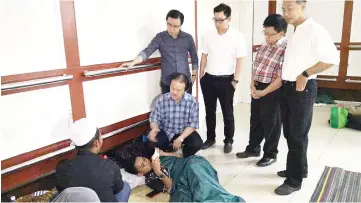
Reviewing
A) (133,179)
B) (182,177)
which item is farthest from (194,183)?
(133,179)

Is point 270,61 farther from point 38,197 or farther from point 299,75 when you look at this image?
point 38,197

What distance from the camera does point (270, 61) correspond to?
2.45 m

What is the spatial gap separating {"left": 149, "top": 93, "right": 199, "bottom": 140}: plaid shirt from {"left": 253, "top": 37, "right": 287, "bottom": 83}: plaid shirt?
585mm

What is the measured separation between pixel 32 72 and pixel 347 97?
4.62 meters

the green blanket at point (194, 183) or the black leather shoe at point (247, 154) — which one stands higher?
the green blanket at point (194, 183)

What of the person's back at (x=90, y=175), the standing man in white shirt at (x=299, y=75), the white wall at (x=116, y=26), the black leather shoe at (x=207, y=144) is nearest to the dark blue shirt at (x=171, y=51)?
the white wall at (x=116, y=26)

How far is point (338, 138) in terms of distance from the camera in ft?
11.0

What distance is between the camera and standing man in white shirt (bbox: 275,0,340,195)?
189 centimetres

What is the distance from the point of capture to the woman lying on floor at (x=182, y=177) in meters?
1.95

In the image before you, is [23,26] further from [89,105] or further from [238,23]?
[238,23]

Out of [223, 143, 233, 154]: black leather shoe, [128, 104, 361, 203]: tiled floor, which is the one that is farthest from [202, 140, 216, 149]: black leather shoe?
[223, 143, 233, 154]: black leather shoe

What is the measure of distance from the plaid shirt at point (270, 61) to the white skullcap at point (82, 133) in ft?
4.64

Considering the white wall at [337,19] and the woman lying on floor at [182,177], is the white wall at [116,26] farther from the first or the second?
the white wall at [337,19]

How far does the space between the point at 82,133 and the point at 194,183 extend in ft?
2.63
